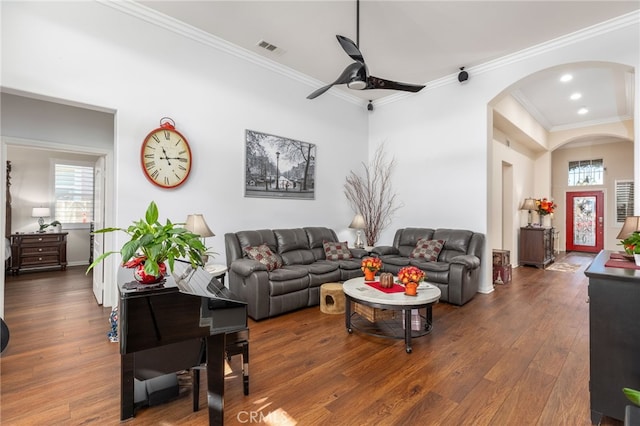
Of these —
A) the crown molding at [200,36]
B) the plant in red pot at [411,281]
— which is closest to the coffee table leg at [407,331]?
the plant in red pot at [411,281]

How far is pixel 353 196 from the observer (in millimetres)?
6184

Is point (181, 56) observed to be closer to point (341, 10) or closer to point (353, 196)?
point (341, 10)

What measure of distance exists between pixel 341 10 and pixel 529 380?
4080 millimetres

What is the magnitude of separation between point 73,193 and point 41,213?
73 centimetres

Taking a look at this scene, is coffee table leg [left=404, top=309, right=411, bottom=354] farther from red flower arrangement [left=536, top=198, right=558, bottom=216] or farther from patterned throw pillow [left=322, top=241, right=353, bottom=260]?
red flower arrangement [left=536, top=198, right=558, bottom=216]

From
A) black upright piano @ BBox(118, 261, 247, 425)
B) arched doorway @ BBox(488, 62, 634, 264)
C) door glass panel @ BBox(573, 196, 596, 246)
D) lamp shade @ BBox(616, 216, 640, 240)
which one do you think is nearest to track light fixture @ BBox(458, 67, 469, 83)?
arched doorway @ BBox(488, 62, 634, 264)

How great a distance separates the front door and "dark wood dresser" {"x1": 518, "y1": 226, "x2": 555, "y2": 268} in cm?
338

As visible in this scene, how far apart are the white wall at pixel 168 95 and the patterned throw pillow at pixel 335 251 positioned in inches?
28.9

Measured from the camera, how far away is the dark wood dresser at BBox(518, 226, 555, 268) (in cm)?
688

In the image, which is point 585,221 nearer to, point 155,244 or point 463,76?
point 463,76

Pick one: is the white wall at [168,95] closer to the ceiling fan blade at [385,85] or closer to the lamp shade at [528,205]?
the ceiling fan blade at [385,85]

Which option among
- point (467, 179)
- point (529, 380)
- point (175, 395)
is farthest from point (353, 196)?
point (175, 395)

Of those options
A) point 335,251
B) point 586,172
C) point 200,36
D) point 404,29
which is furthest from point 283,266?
point 586,172

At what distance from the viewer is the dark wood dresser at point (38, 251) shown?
5.90 metres
